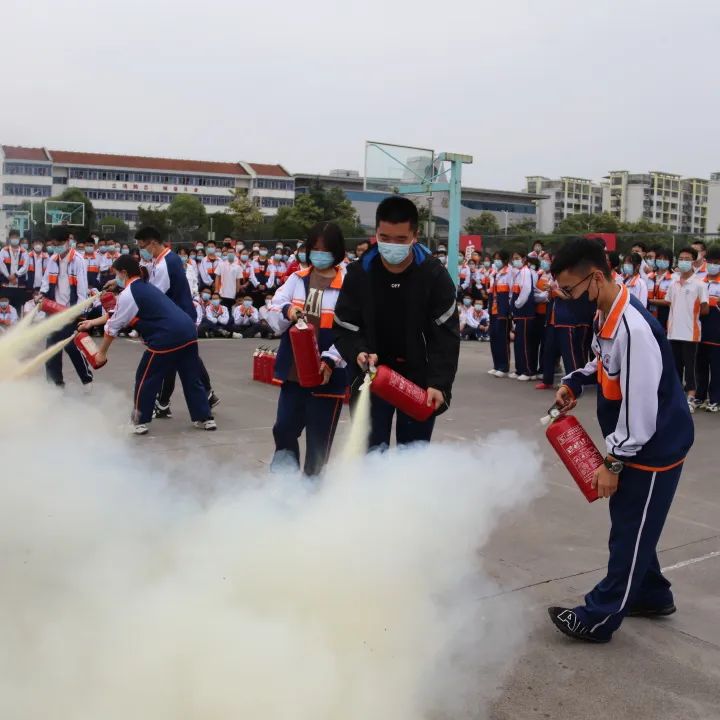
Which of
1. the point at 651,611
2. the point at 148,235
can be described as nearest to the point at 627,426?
the point at 651,611

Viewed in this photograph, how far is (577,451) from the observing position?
11.8ft

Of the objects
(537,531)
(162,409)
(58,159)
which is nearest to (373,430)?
(537,531)

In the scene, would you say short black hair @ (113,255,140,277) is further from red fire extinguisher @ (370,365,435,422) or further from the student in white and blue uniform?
red fire extinguisher @ (370,365,435,422)

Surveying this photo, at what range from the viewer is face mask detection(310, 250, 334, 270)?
4.75 meters

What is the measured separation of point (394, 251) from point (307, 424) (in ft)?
4.52

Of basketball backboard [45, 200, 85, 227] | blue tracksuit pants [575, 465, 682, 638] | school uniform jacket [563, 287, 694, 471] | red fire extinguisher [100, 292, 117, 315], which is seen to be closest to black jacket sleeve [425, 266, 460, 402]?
school uniform jacket [563, 287, 694, 471]

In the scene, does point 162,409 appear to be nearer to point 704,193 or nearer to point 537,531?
point 537,531

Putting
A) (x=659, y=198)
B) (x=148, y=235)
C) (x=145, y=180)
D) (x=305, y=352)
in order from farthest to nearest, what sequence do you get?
(x=659, y=198)
(x=145, y=180)
(x=148, y=235)
(x=305, y=352)

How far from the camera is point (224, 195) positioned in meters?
118

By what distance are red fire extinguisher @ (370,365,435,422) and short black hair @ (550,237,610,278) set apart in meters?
0.88

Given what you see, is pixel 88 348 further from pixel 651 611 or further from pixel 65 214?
pixel 65 214

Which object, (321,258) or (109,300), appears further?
(109,300)

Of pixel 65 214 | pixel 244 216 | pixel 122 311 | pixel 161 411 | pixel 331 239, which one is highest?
pixel 244 216

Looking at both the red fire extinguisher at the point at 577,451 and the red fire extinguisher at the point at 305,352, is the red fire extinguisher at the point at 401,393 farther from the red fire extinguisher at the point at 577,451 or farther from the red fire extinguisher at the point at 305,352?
the red fire extinguisher at the point at 305,352
